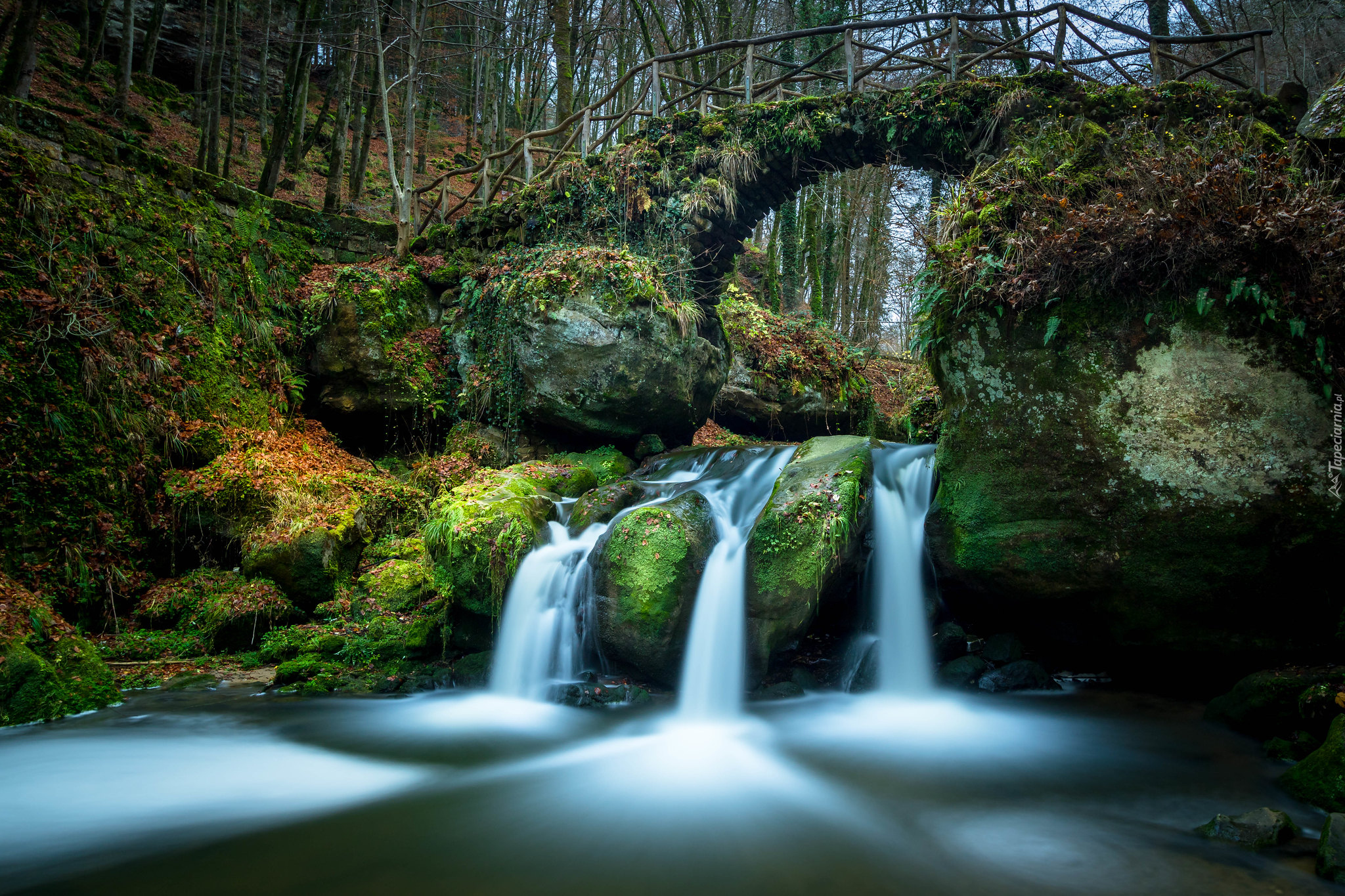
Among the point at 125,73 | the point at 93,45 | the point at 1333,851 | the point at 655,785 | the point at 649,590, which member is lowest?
the point at 655,785

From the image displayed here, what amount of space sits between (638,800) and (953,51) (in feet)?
34.1

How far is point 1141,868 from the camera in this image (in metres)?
3.24

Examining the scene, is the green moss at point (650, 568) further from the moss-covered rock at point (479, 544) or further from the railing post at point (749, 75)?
the railing post at point (749, 75)

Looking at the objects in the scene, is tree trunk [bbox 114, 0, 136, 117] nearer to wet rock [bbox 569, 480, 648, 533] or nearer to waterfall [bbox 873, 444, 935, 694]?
wet rock [bbox 569, 480, 648, 533]

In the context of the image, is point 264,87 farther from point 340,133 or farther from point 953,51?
point 953,51

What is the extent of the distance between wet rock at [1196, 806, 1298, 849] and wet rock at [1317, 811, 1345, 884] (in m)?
0.19

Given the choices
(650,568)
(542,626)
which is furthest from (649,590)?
(542,626)

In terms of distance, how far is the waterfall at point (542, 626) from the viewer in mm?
6340

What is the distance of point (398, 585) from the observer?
7.75 m

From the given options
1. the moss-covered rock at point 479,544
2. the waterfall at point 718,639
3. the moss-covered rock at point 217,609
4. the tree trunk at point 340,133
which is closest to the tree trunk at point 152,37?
the tree trunk at point 340,133

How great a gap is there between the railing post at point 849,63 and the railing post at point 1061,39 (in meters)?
2.60

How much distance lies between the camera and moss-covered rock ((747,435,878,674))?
19.5 ft

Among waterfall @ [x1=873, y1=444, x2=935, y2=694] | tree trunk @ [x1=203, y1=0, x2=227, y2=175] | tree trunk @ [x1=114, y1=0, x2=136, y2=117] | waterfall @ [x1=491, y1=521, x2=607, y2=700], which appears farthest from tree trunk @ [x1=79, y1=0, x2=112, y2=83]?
waterfall @ [x1=873, y1=444, x2=935, y2=694]

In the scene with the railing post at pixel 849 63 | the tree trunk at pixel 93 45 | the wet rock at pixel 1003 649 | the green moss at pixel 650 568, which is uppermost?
the tree trunk at pixel 93 45
